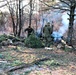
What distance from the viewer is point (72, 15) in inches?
509

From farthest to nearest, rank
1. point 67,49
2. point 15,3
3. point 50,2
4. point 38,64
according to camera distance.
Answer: point 15,3
point 50,2
point 67,49
point 38,64

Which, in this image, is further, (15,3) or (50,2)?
(15,3)

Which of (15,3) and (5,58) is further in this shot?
(15,3)

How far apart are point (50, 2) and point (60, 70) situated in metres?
9.43

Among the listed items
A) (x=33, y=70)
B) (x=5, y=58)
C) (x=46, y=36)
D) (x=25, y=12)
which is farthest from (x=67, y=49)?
(x=25, y=12)

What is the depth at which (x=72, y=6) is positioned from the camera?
1290 cm

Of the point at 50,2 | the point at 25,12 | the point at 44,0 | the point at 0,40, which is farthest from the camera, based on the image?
the point at 25,12

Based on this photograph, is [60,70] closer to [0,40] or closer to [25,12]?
[0,40]

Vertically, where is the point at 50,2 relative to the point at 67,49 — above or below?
above

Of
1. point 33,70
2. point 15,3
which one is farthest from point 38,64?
point 15,3

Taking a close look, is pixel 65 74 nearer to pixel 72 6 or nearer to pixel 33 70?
pixel 33 70

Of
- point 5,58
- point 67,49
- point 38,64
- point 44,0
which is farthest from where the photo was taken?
point 44,0

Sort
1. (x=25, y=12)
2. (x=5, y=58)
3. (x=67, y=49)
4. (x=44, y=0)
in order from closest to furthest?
(x=5, y=58)
(x=67, y=49)
(x=44, y=0)
(x=25, y=12)

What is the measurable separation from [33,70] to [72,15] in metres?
6.98
